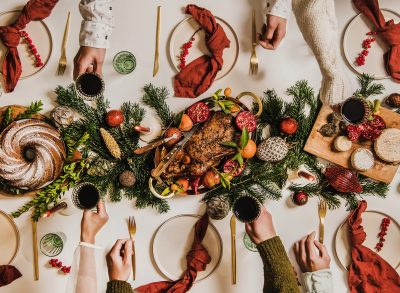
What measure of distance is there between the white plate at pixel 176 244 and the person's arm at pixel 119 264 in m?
0.11

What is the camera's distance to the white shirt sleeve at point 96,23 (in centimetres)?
141

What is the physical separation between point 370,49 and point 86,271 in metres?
1.36

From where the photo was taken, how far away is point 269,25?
4.71 feet

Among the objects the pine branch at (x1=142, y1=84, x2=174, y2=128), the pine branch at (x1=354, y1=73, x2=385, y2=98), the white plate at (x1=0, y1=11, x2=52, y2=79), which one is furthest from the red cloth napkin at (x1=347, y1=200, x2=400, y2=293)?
the white plate at (x1=0, y1=11, x2=52, y2=79)

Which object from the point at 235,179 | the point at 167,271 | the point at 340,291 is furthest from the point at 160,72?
the point at 340,291

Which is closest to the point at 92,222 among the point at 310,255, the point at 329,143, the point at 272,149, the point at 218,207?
the point at 218,207

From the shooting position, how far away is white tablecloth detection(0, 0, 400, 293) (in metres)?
1.53

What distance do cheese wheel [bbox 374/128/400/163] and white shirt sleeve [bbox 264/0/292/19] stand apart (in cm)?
59

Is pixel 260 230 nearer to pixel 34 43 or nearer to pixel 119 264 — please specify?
pixel 119 264

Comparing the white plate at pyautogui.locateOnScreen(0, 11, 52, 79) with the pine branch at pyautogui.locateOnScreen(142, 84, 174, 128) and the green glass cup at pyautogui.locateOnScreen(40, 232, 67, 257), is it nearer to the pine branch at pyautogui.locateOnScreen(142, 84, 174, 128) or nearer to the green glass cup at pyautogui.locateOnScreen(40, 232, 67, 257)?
the pine branch at pyautogui.locateOnScreen(142, 84, 174, 128)

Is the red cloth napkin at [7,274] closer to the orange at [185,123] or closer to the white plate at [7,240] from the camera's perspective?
the white plate at [7,240]

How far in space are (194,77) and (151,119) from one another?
0.78 ft

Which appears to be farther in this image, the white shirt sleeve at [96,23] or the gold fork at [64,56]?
the gold fork at [64,56]

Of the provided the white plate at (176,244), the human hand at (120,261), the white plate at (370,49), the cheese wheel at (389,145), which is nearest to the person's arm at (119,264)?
the human hand at (120,261)
